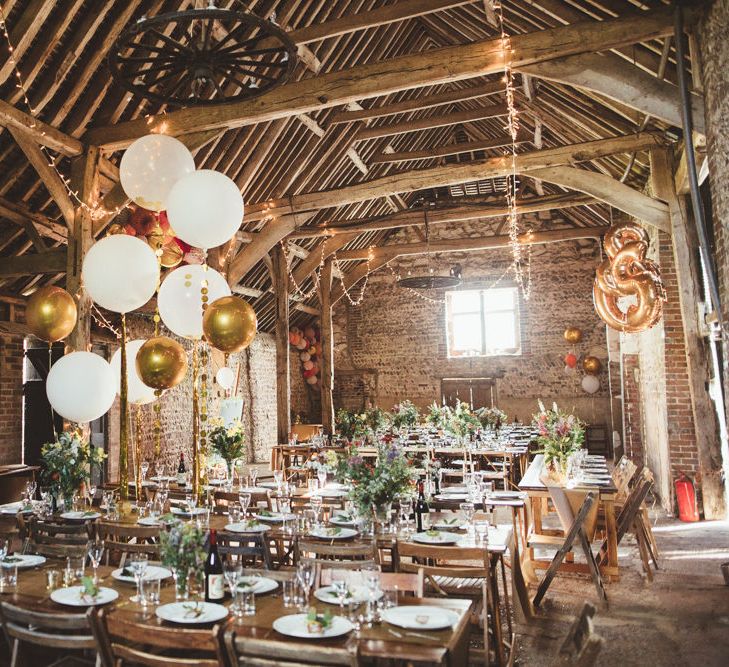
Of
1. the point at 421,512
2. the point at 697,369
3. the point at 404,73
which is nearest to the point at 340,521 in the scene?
the point at 421,512

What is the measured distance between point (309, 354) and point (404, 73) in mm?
10559

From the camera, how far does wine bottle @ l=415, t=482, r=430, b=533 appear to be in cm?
412

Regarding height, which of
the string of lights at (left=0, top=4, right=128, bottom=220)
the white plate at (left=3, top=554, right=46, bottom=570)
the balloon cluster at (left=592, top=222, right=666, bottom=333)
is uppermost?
the string of lights at (left=0, top=4, right=128, bottom=220)

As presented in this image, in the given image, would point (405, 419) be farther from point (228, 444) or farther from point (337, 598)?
point (337, 598)

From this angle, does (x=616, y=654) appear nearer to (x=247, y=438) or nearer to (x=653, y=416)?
(x=653, y=416)

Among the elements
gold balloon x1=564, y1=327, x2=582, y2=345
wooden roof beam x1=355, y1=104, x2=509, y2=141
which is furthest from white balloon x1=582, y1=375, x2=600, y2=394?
wooden roof beam x1=355, y1=104, x2=509, y2=141

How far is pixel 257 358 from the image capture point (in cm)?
1435

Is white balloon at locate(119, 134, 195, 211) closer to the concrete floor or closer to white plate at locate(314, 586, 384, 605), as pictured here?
white plate at locate(314, 586, 384, 605)

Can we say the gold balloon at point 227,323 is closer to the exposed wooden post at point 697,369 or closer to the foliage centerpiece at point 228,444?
the foliage centerpiece at point 228,444

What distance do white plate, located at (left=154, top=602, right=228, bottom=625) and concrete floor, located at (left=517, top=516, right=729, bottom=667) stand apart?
75.8 inches

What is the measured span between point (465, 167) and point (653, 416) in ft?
14.6

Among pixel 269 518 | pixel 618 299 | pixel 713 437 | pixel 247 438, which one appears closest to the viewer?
pixel 269 518

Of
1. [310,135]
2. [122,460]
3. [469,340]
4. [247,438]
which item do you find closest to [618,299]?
[310,135]

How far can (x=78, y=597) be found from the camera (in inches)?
106
